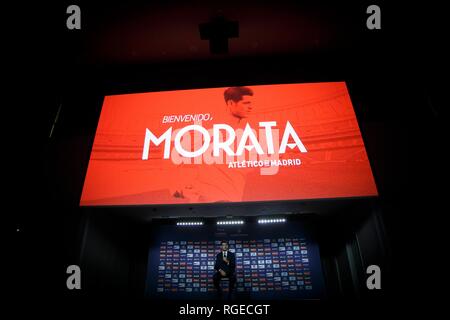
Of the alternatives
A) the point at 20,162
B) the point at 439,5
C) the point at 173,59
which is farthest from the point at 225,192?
the point at 439,5

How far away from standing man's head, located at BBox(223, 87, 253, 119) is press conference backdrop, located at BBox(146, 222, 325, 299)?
1.22 m

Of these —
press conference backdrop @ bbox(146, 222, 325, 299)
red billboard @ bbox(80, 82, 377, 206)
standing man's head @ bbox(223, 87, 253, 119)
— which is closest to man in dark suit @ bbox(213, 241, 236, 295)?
press conference backdrop @ bbox(146, 222, 325, 299)

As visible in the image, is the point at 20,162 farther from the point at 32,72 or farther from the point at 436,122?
the point at 436,122

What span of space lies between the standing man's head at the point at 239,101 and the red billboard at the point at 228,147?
10 mm

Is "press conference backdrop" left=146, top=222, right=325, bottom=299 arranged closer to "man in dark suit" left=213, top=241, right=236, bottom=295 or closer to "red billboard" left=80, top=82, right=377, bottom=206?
"man in dark suit" left=213, top=241, right=236, bottom=295

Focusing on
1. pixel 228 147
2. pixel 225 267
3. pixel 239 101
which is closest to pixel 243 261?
pixel 225 267

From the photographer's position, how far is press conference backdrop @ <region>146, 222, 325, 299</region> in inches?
98.6

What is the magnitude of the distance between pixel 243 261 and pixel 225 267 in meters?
0.24

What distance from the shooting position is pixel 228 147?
239cm

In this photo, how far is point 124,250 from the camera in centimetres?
274

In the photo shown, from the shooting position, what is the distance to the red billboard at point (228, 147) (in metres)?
2.19

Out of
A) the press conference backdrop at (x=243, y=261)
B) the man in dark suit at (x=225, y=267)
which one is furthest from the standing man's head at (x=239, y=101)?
the man in dark suit at (x=225, y=267)

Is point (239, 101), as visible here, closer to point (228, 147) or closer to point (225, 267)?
point (228, 147)
